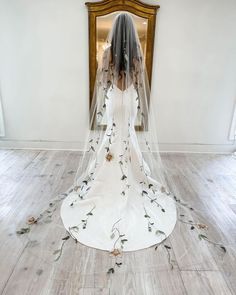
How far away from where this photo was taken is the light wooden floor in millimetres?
1414

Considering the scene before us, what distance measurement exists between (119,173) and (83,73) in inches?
70.9

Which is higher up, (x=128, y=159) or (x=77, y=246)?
(x=128, y=159)

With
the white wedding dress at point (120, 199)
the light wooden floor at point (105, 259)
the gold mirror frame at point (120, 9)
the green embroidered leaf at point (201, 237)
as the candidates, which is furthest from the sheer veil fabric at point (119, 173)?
the gold mirror frame at point (120, 9)

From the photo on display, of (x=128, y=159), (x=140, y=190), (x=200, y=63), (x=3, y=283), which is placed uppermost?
(x=200, y=63)

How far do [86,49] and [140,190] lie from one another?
83.3 inches

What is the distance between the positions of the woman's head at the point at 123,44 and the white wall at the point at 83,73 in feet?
4.40

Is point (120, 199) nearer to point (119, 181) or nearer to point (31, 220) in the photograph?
point (119, 181)

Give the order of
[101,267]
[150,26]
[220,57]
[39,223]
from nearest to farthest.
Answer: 1. [101,267]
2. [39,223]
3. [150,26]
4. [220,57]

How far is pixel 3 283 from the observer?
142 cm

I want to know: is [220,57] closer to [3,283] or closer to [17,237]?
[17,237]

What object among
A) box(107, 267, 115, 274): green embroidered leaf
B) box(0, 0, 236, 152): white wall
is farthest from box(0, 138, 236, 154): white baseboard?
box(107, 267, 115, 274): green embroidered leaf

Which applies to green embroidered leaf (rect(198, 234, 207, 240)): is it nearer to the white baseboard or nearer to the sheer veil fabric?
the sheer veil fabric

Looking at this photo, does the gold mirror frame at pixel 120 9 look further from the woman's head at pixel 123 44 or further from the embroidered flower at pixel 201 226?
the embroidered flower at pixel 201 226

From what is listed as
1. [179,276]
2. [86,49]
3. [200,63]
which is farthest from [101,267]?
[200,63]
